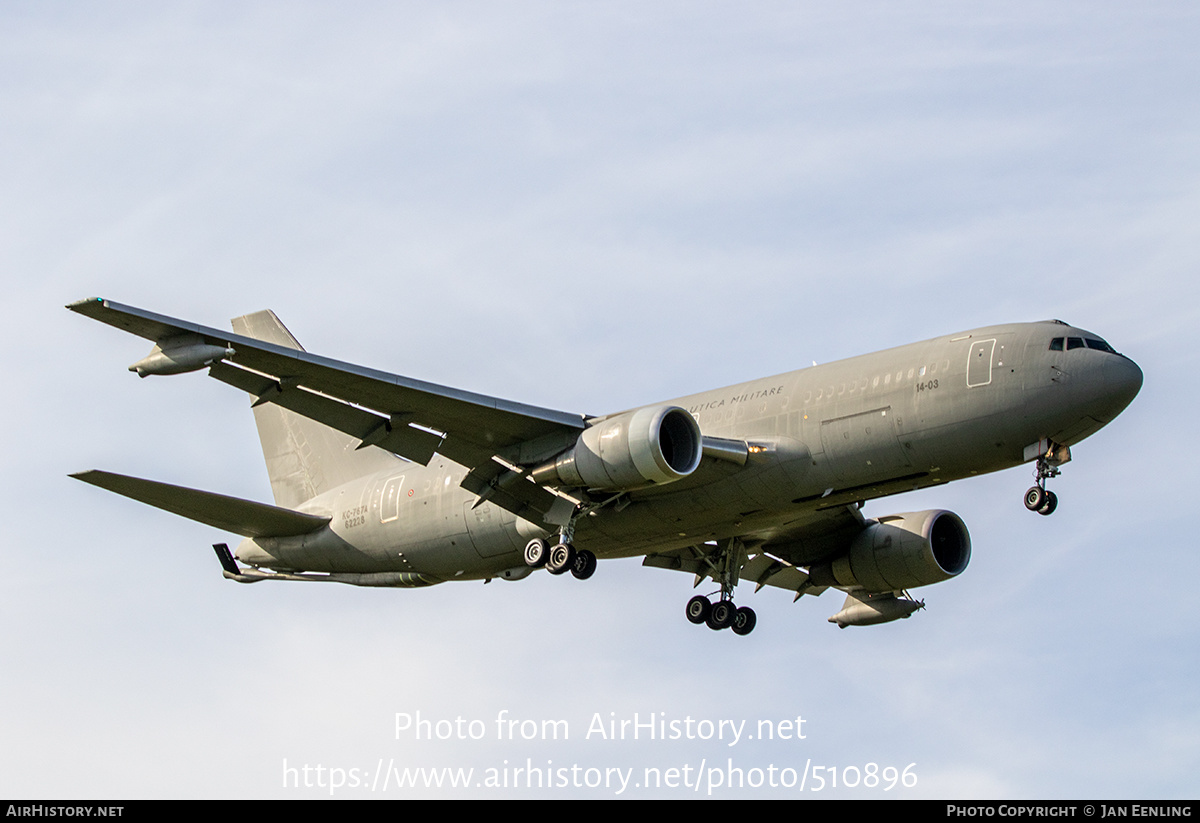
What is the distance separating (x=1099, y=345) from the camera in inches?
1187

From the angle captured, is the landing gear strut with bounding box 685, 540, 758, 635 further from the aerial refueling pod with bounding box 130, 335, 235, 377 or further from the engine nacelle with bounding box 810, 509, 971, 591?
the aerial refueling pod with bounding box 130, 335, 235, 377

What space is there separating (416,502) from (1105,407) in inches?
650

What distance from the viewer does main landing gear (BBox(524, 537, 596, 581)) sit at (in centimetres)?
3284

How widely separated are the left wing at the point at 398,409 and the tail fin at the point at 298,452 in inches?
263

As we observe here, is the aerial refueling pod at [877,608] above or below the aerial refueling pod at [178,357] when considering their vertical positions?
above

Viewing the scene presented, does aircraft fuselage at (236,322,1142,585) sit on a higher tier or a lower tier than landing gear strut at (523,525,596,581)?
higher

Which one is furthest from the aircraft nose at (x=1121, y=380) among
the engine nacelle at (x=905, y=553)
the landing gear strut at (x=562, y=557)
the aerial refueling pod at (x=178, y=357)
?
the aerial refueling pod at (x=178, y=357)

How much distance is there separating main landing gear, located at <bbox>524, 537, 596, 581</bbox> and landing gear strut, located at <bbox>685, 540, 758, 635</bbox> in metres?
5.49

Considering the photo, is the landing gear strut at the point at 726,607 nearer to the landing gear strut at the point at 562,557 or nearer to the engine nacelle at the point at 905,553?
the engine nacelle at the point at 905,553

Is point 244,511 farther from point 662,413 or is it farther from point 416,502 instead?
point 662,413

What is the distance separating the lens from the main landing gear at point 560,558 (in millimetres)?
32844

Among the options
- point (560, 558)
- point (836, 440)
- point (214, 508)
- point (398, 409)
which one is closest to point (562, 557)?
point (560, 558)

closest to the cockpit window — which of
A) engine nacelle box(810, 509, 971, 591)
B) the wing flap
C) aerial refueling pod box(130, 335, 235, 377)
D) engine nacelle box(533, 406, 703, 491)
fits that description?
engine nacelle box(533, 406, 703, 491)
